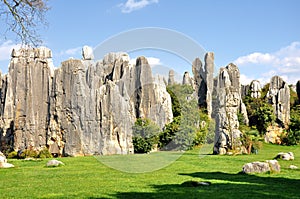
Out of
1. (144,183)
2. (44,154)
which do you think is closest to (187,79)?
(44,154)

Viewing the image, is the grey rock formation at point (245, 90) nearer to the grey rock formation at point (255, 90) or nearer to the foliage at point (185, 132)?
the grey rock formation at point (255, 90)

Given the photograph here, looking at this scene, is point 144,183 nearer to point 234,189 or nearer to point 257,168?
A: point 234,189

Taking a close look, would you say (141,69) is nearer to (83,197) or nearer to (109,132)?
(109,132)

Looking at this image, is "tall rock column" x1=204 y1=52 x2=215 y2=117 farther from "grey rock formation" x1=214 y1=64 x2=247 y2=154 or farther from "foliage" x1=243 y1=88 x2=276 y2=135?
"grey rock formation" x1=214 y1=64 x2=247 y2=154

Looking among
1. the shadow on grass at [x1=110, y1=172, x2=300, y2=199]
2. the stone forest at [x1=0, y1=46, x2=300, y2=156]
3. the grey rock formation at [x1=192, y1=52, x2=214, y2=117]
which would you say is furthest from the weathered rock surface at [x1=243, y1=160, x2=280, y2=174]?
the grey rock formation at [x1=192, y1=52, x2=214, y2=117]

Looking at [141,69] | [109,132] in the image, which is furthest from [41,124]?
[141,69]

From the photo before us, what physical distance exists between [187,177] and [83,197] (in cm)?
544

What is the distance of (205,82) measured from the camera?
5622 cm

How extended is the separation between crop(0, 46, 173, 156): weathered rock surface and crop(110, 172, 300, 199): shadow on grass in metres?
16.1

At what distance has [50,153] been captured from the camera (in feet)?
100

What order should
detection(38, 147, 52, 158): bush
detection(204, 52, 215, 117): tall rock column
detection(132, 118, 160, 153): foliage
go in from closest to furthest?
detection(38, 147, 52, 158): bush
detection(132, 118, 160, 153): foliage
detection(204, 52, 215, 117): tall rock column

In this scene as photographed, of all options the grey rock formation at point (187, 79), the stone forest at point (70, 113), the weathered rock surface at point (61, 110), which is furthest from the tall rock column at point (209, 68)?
the weathered rock surface at point (61, 110)

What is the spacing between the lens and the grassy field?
12.2 meters

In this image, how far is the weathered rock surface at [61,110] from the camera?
1212 inches
